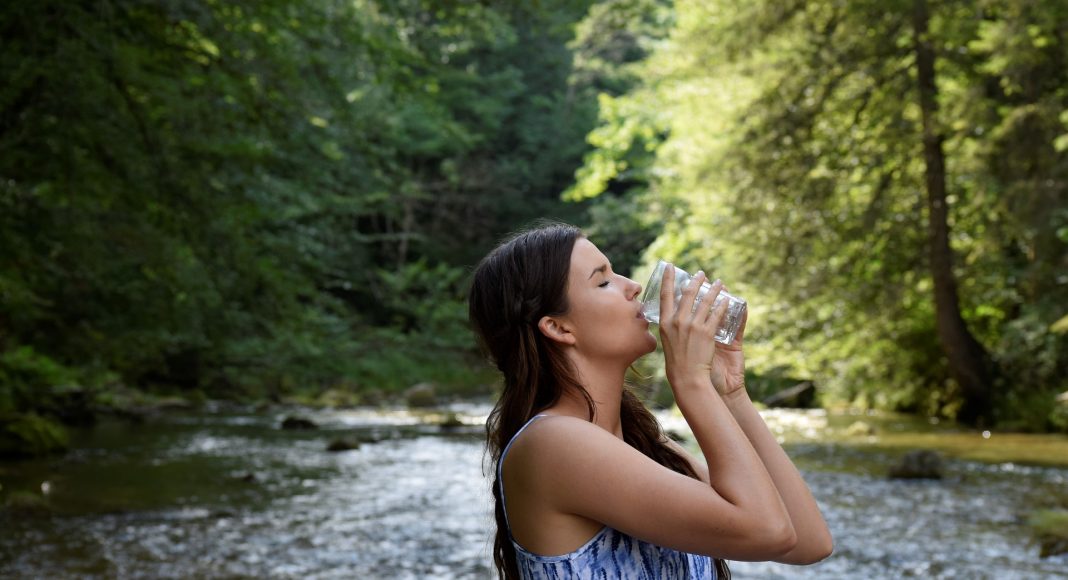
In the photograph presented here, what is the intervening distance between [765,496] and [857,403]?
62.9 ft

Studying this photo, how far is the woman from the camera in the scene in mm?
1909

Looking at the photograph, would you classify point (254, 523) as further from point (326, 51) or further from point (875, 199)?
point (875, 199)

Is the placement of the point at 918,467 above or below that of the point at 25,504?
below

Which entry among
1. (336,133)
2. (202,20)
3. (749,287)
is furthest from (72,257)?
(749,287)

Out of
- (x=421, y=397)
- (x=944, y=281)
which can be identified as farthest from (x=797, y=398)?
(x=421, y=397)

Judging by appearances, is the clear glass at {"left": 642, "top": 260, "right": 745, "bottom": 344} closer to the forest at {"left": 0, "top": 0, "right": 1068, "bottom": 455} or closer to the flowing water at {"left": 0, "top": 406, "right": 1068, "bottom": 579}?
the forest at {"left": 0, "top": 0, "right": 1068, "bottom": 455}

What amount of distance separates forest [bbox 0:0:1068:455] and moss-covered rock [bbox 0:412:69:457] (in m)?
0.05

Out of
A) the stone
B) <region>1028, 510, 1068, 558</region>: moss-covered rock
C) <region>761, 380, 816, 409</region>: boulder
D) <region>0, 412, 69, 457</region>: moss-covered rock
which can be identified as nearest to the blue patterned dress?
<region>1028, 510, 1068, 558</region>: moss-covered rock

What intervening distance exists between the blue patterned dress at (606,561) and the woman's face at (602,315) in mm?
171

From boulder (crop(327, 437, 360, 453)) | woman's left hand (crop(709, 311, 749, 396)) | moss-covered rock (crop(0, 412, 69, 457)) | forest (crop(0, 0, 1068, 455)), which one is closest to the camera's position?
woman's left hand (crop(709, 311, 749, 396))

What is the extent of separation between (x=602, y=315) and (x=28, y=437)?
12668 millimetres

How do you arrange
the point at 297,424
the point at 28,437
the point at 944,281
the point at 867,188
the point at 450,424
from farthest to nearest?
the point at 867,188, the point at 450,424, the point at 297,424, the point at 944,281, the point at 28,437

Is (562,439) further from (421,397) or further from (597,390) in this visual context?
(421,397)

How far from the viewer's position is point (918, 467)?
1180cm
